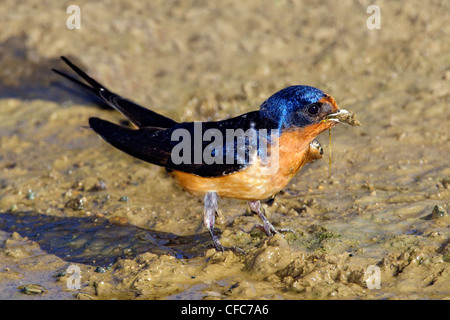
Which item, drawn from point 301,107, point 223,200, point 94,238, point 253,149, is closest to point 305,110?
point 301,107

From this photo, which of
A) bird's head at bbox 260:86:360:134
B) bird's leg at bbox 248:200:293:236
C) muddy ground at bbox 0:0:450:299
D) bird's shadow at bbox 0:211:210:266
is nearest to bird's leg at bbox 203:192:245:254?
muddy ground at bbox 0:0:450:299

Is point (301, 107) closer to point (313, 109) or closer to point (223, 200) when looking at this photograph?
point (313, 109)

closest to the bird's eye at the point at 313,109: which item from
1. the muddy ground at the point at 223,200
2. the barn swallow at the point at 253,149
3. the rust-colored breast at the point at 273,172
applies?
the barn swallow at the point at 253,149

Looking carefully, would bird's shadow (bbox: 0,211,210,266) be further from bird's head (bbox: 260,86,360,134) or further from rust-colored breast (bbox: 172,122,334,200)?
bird's head (bbox: 260,86,360,134)
